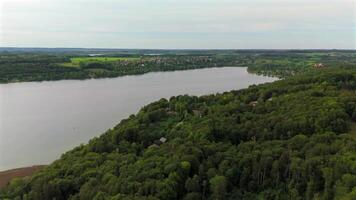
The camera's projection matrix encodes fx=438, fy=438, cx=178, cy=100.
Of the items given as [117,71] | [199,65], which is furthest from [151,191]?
[199,65]

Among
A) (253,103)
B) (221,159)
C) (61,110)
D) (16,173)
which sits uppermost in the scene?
(253,103)

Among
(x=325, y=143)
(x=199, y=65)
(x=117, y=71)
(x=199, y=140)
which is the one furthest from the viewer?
(x=199, y=65)

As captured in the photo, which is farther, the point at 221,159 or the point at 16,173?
the point at 16,173

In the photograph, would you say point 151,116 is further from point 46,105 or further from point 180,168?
point 46,105

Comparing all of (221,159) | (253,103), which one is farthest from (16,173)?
(253,103)

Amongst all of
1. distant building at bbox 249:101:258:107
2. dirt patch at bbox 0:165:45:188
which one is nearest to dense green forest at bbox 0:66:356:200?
distant building at bbox 249:101:258:107

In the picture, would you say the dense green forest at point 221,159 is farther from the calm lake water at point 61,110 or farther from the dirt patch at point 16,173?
the calm lake water at point 61,110

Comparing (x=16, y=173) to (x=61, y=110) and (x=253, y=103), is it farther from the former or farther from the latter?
(x=61, y=110)
